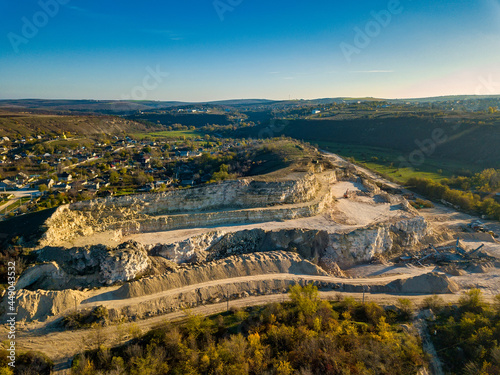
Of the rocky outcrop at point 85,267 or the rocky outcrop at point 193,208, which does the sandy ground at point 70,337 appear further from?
the rocky outcrop at point 193,208

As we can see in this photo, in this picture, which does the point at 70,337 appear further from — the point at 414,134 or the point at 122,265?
the point at 414,134

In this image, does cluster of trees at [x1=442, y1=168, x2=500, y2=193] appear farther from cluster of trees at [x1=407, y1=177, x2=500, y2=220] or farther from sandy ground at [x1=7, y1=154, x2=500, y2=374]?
sandy ground at [x1=7, y1=154, x2=500, y2=374]

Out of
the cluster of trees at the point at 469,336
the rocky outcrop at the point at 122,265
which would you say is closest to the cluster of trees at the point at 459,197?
the cluster of trees at the point at 469,336

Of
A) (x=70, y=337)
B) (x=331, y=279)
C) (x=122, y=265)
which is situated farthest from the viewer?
(x=331, y=279)

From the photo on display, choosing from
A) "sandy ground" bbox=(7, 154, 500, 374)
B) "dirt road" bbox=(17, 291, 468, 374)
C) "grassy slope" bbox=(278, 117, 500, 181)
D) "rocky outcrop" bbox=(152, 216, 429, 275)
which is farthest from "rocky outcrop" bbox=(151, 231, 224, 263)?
"grassy slope" bbox=(278, 117, 500, 181)

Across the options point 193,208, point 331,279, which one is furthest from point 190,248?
point 331,279

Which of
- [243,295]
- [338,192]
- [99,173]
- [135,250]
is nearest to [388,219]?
[338,192]

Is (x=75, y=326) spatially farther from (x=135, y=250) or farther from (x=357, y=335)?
(x=357, y=335)
